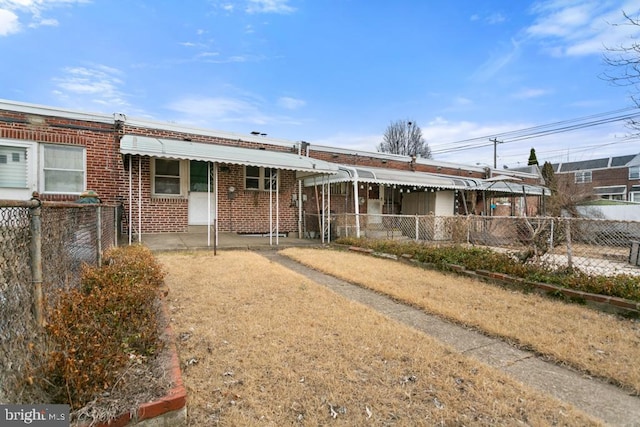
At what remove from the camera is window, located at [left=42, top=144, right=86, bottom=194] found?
959 centimetres

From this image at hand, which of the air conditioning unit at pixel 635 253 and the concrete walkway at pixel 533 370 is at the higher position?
the air conditioning unit at pixel 635 253

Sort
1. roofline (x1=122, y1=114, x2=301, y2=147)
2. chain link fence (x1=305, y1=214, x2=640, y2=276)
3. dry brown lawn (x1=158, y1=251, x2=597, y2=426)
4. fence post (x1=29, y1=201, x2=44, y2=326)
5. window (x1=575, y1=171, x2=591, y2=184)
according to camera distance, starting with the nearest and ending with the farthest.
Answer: fence post (x1=29, y1=201, x2=44, y2=326) < dry brown lawn (x1=158, y1=251, x2=597, y2=426) < chain link fence (x1=305, y1=214, x2=640, y2=276) < roofline (x1=122, y1=114, x2=301, y2=147) < window (x1=575, y1=171, x2=591, y2=184)

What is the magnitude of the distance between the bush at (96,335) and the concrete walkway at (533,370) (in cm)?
292

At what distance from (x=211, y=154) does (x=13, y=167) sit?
5.29m

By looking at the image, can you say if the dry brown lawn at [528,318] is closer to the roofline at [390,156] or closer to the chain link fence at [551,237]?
the chain link fence at [551,237]

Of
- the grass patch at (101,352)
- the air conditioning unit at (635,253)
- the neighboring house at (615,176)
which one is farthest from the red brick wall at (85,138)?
the neighboring house at (615,176)

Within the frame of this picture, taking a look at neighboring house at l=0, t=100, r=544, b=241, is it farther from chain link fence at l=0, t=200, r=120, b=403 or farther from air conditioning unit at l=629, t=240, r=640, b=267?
air conditioning unit at l=629, t=240, r=640, b=267

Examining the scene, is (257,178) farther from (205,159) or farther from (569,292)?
(569,292)

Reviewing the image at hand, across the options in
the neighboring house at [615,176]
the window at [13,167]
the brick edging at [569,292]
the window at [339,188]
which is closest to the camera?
the brick edging at [569,292]

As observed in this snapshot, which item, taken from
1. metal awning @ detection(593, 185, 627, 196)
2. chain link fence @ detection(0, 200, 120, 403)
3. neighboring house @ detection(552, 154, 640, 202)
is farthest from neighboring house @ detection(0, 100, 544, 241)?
metal awning @ detection(593, 185, 627, 196)

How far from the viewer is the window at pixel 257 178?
493 inches

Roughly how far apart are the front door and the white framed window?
0.86 feet

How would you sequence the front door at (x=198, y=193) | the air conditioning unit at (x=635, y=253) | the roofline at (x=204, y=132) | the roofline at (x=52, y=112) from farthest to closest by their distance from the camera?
the front door at (x=198, y=193), the roofline at (x=204, y=132), the roofline at (x=52, y=112), the air conditioning unit at (x=635, y=253)

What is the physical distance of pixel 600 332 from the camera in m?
3.92
